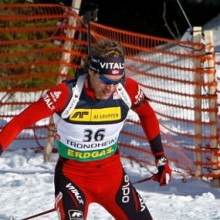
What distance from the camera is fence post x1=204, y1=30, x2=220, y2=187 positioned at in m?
7.23

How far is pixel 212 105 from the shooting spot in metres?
7.36

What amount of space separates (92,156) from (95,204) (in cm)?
210

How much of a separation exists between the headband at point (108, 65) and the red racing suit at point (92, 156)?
146 mm

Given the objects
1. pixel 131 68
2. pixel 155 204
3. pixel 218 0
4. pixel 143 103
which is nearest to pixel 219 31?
pixel 218 0

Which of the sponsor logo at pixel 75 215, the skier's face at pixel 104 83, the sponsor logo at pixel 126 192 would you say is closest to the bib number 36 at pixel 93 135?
the skier's face at pixel 104 83

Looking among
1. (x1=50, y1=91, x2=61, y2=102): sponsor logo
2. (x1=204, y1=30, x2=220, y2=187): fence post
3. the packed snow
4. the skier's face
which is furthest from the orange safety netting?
(x1=50, y1=91, x2=61, y2=102): sponsor logo

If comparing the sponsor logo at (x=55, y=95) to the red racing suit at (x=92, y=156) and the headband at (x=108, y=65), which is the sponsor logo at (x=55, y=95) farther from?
the headband at (x=108, y=65)

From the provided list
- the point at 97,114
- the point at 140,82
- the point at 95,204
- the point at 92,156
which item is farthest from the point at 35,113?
the point at 140,82

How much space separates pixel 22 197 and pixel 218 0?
1204 centimetres

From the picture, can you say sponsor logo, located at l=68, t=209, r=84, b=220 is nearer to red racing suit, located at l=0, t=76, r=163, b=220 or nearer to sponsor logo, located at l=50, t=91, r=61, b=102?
red racing suit, located at l=0, t=76, r=163, b=220

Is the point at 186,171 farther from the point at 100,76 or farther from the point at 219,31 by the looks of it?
the point at 219,31

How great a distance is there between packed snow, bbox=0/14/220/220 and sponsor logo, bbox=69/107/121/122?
183 centimetres

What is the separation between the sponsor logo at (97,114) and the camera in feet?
15.2

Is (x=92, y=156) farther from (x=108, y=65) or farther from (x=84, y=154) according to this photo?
(x=108, y=65)
